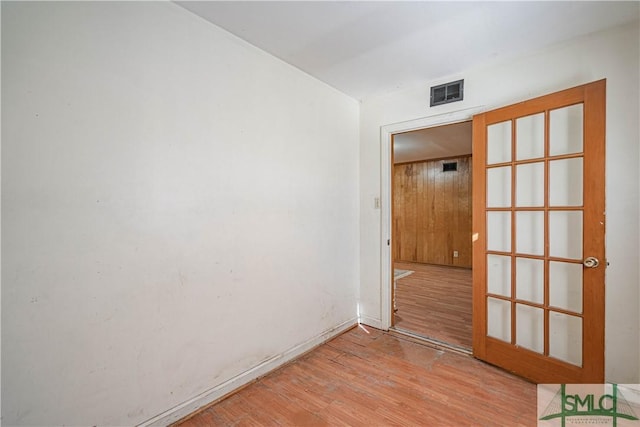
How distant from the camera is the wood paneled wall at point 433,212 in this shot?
618cm

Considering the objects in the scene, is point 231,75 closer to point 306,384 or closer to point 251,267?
point 251,267

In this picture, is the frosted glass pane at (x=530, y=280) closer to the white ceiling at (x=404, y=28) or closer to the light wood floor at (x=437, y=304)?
the light wood floor at (x=437, y=304)

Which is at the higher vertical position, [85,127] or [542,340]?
[85,127]

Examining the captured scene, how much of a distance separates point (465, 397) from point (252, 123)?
247cm

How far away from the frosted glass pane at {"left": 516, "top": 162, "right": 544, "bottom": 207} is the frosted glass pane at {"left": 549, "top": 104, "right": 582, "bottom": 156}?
0.15 m

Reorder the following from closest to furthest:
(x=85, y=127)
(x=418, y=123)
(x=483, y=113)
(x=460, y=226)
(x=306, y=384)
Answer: (x=85, y=127) → (x=306, y=384) → (x=483, y=113) → (x=418, y=123) → (x=460, y=226)

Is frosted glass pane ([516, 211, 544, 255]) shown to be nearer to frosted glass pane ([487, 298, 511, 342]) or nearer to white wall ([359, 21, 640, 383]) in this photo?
white wall ([359, 21, 640, 383])

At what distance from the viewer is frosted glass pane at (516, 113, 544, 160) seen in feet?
7.02

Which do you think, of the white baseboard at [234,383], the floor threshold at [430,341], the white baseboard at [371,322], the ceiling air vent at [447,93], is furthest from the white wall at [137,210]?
the ceiling air vent at [447,93]

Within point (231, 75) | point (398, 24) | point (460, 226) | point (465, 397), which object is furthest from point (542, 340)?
point (460, 226)

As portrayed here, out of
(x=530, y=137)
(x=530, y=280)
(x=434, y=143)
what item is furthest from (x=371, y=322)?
(x=434, y=143)

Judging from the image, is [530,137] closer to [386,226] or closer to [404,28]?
[404,28]

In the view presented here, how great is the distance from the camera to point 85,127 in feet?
4.58

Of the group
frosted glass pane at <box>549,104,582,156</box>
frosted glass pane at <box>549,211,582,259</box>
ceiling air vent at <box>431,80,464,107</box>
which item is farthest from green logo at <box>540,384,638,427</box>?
ceiling air vent at <box>431,80,464,107</box>
